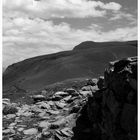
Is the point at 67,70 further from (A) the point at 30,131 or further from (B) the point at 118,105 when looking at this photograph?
(B) the point at 118,105

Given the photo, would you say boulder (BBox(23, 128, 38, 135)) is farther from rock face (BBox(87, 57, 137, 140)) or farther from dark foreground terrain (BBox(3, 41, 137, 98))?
dark foreground terrain (BBox(3, 41, 137, 98))

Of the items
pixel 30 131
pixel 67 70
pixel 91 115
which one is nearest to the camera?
pixel 91 115

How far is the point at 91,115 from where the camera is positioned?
21.2 m

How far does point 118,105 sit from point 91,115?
4487 mm

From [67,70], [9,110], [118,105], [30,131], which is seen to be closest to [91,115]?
[118,105]

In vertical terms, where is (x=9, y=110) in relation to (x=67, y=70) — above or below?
below

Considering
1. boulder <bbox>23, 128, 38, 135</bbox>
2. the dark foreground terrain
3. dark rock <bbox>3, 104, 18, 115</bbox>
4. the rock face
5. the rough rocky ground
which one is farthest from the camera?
the dark foreground terrain

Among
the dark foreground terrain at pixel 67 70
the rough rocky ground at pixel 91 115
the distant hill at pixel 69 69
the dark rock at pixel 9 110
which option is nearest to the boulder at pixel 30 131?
the rough rocky ground at pixel 91 115

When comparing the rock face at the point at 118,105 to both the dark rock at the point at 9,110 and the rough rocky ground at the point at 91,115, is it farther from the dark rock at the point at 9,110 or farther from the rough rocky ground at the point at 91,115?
the dark rock at the point at 9,110

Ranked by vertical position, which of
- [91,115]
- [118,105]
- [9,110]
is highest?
[118,105]

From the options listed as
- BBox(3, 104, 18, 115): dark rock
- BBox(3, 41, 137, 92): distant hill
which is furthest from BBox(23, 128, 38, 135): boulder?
BBox(3, 41, 137, 92): distant hill

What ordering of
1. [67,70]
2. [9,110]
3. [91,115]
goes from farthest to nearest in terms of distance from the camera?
[67,70] → [9,110] → [91,115]

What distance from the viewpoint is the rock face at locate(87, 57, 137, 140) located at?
51.4ft

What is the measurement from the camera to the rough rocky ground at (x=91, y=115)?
16200 mm
